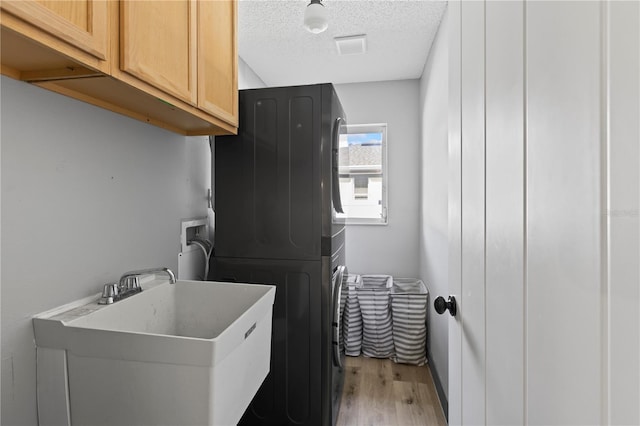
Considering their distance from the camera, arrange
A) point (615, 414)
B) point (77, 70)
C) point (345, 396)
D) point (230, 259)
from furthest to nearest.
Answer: point (345, 396)
point (230, 259)
point (77, 70)
point (615, 414)

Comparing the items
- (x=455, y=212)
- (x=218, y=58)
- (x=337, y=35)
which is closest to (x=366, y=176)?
(x=337, y=35)

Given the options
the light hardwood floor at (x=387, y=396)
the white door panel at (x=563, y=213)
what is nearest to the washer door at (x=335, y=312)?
the light hardwood floor at (x=387, y=396)

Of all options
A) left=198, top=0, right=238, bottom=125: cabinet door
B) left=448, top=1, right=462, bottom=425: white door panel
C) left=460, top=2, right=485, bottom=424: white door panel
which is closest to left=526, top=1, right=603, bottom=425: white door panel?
left=460, top=2, right=485, bottom=424: white door panel

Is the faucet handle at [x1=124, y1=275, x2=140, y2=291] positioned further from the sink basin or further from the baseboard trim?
the baseboard trim

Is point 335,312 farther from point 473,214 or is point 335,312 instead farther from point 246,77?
point 246,77

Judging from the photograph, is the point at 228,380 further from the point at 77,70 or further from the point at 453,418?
the point at 77,70

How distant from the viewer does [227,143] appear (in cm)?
178

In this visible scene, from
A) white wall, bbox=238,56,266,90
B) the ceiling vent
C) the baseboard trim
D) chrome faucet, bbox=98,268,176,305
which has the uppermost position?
the ceiling vent

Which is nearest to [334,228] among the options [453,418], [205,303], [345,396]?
[205,303]

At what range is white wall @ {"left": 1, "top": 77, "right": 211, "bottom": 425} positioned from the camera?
881mm

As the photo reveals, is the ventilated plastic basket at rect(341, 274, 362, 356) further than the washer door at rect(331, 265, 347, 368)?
Yes

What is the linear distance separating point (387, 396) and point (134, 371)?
6.41ft

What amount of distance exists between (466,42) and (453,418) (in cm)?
121

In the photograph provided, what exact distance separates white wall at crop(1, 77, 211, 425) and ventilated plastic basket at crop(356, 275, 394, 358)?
183 centimetres
